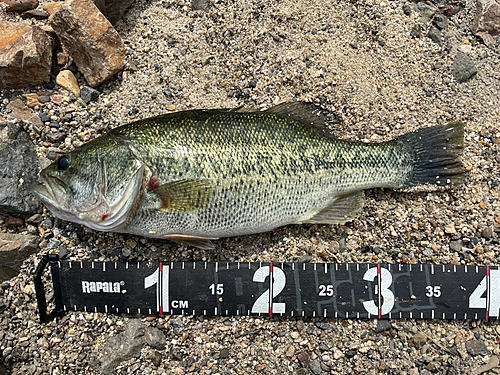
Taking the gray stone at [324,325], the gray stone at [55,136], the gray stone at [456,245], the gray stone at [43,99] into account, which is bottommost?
the gray stone at [324,325]

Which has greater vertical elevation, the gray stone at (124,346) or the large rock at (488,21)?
the large rock at (488,21)

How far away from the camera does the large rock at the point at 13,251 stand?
290cm

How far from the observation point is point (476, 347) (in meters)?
2.85

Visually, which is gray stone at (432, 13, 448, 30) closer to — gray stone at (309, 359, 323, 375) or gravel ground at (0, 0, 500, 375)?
gravel ground at (0, 0, 500, 375)

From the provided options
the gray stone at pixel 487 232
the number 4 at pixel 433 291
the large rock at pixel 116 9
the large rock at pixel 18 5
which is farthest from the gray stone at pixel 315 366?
the large rock at pixel 18 5

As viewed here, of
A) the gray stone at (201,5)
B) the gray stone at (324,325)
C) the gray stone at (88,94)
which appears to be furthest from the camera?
the gray stone at (201,5)

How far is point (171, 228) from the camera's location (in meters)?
2.76

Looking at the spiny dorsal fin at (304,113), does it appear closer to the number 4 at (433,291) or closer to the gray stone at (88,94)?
the number 4 at (433,291)

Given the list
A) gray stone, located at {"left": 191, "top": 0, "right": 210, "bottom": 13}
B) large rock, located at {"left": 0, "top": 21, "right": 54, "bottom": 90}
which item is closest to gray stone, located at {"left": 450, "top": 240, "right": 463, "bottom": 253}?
gray stone, located at {"left": 191, "top": 0, "right": 210, "bottom": 13}

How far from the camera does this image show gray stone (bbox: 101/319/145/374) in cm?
281

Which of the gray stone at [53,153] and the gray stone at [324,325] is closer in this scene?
the gray stone at [324,325]

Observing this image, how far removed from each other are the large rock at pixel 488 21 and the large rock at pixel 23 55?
3.95 metres

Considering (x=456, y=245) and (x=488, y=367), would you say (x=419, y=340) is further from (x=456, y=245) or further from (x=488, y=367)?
(x=456, y=245)

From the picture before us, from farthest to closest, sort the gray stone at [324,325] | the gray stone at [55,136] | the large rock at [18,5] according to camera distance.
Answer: the large rock at [18,5] < the gray stone at [55,136] < the gray stone at [324,325]
